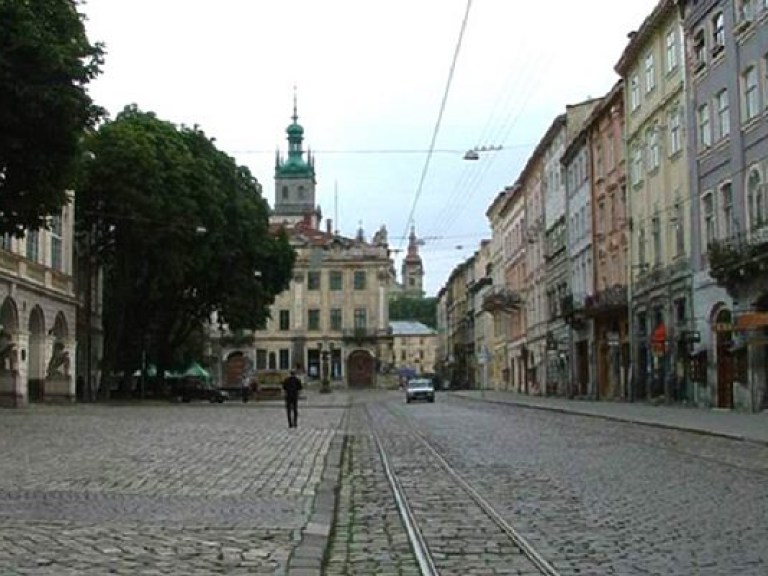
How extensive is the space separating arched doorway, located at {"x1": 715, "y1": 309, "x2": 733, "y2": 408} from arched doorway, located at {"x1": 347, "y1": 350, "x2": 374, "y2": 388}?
3446 inches

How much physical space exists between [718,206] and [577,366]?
26054 millimetres

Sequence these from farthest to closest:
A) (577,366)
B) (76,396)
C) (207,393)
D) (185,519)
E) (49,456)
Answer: (207,393) → (577,366) → (76,396) → (49,456) → (185,519)

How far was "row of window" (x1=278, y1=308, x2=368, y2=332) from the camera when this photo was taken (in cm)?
13038

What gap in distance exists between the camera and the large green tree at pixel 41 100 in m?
28.5

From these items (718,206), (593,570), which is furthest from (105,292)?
(593,570)

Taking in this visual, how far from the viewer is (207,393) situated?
72438mm

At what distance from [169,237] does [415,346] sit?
133 meters

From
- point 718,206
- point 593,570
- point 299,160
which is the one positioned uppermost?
point 299,160

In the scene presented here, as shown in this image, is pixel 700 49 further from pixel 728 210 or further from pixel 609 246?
pixel 609 246

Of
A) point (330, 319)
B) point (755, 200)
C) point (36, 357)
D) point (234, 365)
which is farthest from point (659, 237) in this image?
point (234, 365)

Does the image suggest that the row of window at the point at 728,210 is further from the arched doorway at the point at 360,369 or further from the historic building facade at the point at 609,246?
the arched doorway at the point at 360,369

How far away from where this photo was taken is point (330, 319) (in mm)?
130625

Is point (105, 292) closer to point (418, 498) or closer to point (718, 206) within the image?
point (718, 206)

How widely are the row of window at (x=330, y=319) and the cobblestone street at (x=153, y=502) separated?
10262cm
